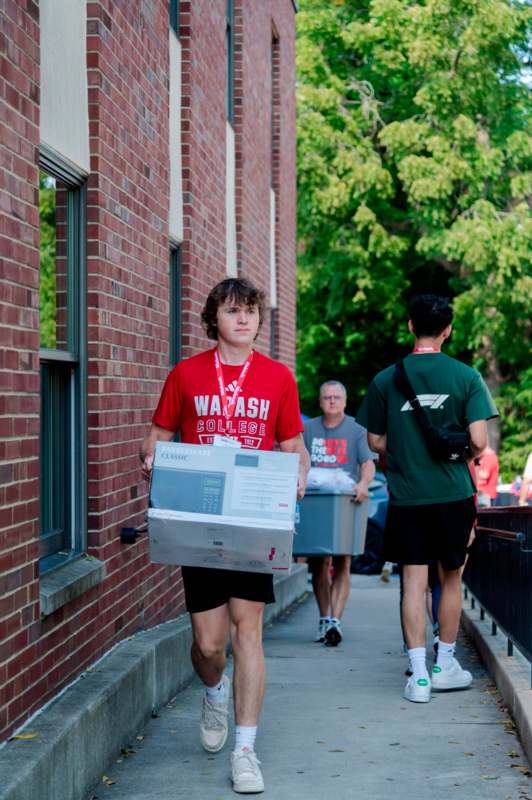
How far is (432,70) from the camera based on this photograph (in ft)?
81.4

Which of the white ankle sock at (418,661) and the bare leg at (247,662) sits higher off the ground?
the bare leg at (247,662)

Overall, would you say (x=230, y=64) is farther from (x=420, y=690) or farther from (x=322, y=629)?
(x=420, y=690)

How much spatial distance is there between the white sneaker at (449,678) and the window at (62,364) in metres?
2.28

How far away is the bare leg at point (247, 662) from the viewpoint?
511 centimetres

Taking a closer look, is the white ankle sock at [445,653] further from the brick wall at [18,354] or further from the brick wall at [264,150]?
the brick wall at [264,150]

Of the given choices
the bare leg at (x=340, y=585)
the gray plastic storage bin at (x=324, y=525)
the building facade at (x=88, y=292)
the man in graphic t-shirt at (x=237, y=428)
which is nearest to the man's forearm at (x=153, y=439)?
the man in graphic t-shirt at (x=237, y=428)

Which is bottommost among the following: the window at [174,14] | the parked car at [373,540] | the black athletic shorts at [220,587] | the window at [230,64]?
the parked car at [373,540]

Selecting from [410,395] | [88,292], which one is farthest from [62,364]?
[410,395]

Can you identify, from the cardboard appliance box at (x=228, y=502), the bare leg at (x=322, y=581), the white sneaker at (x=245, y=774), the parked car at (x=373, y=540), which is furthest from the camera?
the parked car at (x=373, y=540)

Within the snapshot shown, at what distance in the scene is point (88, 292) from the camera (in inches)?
244

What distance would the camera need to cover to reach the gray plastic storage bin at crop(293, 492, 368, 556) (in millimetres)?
9430

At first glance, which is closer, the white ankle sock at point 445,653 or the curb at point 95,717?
the curb at point 95,717

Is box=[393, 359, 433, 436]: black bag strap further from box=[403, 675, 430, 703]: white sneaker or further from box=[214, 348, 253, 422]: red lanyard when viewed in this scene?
box=[214, 348, 253, 422]: red lanyard

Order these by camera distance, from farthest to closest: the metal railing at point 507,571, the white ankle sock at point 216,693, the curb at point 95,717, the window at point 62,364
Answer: the metal railing at point 507,571 < the window at point 62,364 < the white ankle sock at point 216,693 < the curb at point 95,717
